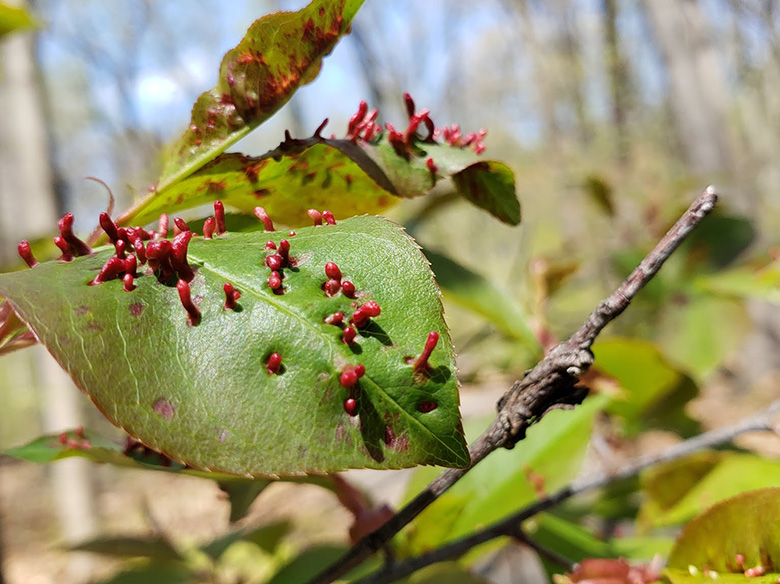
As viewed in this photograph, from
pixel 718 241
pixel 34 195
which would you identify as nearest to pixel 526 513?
pixel 718 241

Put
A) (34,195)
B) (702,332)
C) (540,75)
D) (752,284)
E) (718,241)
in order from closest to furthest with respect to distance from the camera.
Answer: (752,284)
(702,332)
(718,241)
(34,195)
(540,75)

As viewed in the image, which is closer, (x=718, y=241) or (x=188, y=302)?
(x=188, y=302)

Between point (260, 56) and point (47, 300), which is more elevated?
point (260, 56)

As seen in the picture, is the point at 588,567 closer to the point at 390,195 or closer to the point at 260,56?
the point at 390,195

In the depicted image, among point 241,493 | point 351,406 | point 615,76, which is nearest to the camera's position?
point 351,406

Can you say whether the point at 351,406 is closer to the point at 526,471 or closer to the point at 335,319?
the point at 335,319

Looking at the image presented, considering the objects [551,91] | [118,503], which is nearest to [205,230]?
[551,91]

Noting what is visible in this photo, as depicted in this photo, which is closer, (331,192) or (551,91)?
(331,192)

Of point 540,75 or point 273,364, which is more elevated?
point 540,75
